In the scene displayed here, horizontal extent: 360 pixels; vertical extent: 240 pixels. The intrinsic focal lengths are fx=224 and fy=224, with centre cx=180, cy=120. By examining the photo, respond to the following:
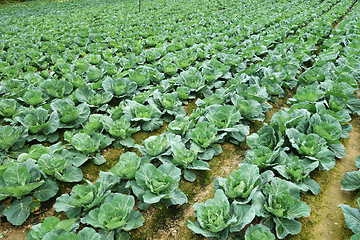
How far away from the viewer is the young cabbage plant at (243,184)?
8.81 feet

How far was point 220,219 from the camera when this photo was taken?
2.41m

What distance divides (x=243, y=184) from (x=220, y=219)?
0.54 m

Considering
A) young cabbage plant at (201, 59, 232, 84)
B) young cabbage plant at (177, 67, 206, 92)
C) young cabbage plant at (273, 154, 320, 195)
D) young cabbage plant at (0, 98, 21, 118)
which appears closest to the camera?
young cabbage plant at (273, 154, 320, 195)

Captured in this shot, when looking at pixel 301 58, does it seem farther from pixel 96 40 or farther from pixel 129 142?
pixel 96 40

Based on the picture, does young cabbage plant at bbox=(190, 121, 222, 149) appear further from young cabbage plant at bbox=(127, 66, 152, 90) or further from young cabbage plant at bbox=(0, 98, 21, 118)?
young cabbage plant at bbox=(0, 98, 21, 118)

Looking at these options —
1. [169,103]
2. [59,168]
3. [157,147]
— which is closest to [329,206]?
[157,147]

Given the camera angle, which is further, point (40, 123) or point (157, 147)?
point (40, 123)

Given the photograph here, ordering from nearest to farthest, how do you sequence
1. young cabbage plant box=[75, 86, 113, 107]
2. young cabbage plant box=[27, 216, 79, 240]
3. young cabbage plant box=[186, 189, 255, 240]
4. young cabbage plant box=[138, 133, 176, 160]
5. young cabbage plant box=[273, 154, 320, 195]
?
young cabbage plant box=[27, 216, 79, 240]
young cabbage plant box=[186, 189, 255, 240]
young cabbage plant box=[273, 154, 320, 195]
young cabbage plant box=[138, 133, 176, 160]
young cabbage plant box=[75, 86, 113, 107]

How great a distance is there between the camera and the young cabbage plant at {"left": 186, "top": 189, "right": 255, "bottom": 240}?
7.83 feet

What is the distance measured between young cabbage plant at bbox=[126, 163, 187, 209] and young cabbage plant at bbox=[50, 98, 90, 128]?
196 centimetres

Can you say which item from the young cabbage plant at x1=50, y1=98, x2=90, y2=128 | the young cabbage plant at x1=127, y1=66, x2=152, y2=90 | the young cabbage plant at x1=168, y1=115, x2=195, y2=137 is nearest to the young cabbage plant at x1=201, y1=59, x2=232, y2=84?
the young cabbage plant at x1=127, y1=66, x2=152, y2=90

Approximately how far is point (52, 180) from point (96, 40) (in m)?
7.67

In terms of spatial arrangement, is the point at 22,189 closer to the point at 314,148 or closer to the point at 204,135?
the point at 204,135

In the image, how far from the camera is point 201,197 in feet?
10.4
